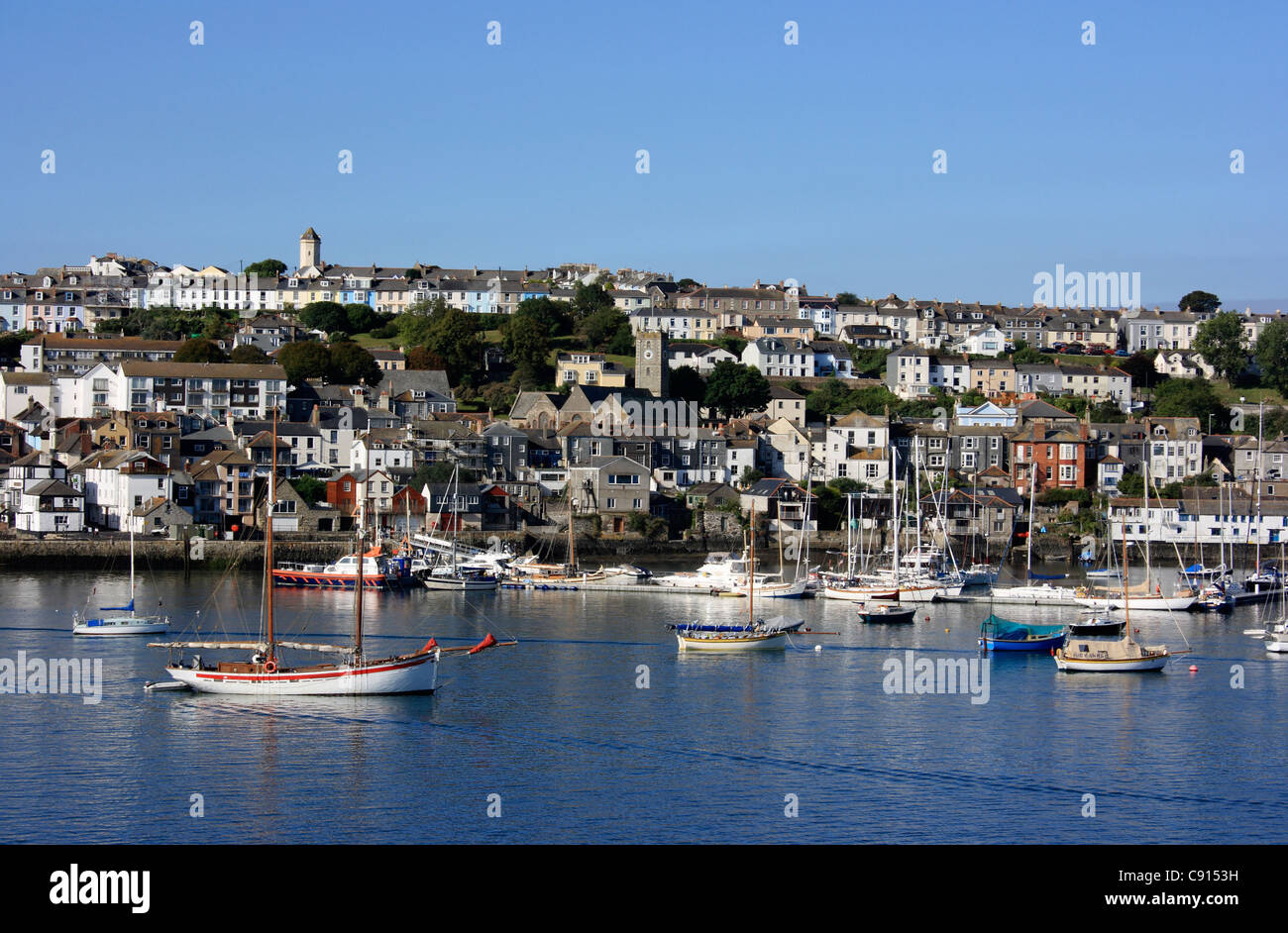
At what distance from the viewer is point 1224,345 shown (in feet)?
224

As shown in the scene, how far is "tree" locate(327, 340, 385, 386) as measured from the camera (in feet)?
188

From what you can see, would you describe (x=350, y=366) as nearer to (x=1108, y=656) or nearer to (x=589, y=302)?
(x=589, y=302)

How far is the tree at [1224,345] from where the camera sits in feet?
223

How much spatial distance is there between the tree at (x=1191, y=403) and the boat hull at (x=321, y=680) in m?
47.2

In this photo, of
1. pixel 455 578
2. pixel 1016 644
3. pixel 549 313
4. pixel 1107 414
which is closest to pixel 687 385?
pixel 549 313

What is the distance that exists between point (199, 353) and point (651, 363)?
1807 centimetres

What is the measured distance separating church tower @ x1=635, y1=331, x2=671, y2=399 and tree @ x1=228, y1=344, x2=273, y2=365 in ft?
49.2

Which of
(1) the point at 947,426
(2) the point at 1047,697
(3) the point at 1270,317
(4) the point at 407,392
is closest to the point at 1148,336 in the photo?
(3) the point at 1270,317

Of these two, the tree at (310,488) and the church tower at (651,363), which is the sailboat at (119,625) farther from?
the church tower at (651,363)

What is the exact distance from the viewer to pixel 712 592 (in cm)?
3553

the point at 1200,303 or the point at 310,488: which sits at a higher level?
the point at 1200,303

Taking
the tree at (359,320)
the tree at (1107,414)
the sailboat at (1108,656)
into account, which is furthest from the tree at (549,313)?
Answer: the sailboat at (1108,656)

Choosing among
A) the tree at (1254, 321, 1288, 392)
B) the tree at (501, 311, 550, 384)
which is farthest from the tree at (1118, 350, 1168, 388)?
the tree at (501, 311, 550, 384)
